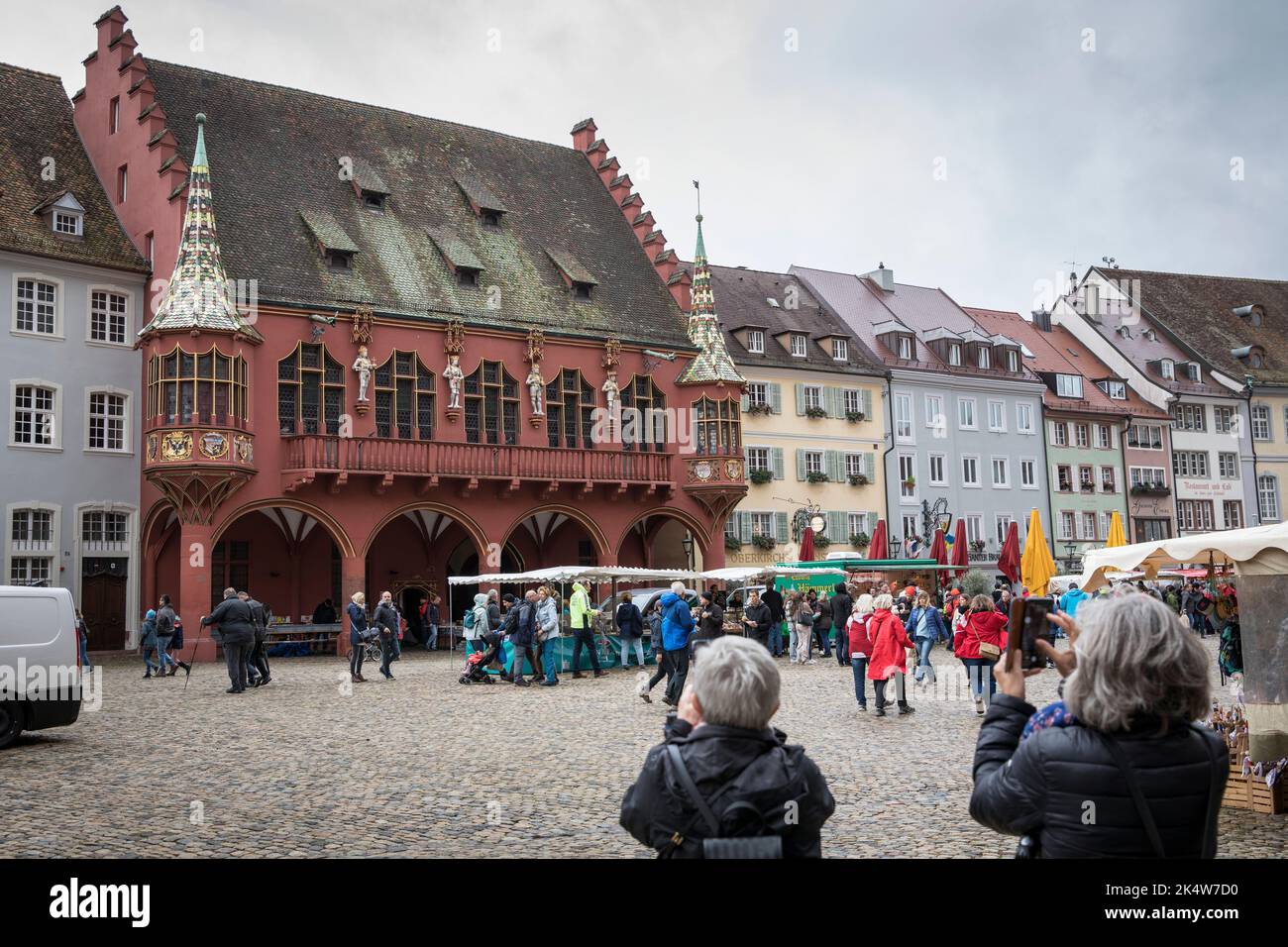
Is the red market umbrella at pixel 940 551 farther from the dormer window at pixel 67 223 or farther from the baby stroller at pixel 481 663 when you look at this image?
the dormer window at pixel 67 223

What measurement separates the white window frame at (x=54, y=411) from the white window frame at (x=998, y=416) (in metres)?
35.4

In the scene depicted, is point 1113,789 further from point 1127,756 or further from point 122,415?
point 122,415

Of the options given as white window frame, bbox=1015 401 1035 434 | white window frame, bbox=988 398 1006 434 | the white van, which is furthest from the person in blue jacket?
white window frame, bbox=1015 401 1035 434

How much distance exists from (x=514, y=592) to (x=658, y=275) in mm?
12377

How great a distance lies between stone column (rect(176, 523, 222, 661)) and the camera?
31.2m

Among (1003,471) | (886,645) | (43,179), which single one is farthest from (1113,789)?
(1003,471)

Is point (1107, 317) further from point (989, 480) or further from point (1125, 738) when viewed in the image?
point (1125, 738)

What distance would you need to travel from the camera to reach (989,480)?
53000 millimetres

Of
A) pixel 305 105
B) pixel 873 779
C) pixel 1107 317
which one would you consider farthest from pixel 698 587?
pixel 1107 317

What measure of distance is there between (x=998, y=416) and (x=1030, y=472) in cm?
281

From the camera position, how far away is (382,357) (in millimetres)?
35562

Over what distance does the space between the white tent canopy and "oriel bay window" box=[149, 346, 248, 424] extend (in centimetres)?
2405

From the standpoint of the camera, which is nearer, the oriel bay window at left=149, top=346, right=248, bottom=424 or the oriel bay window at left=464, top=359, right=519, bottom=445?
the oriel bay window at left=149, top=346, right=248, bottom=424

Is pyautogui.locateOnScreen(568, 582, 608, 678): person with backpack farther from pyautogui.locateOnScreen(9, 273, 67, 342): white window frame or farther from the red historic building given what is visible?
pyautogui.locateOnScreen(9, 273, 67, 342): white window frame
